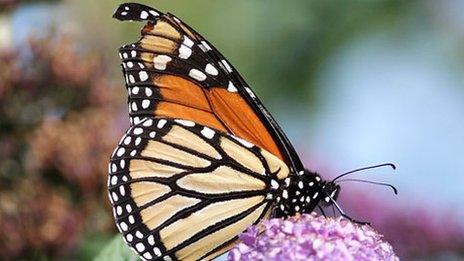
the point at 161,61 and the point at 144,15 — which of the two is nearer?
the point at 144,15

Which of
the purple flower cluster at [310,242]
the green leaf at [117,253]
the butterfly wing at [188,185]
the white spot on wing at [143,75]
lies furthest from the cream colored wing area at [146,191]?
the purple flower cluster at [310,242]

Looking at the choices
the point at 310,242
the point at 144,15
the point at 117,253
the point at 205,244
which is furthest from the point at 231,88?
the point at 310,242

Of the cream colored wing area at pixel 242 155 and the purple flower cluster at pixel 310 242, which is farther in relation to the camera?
the cream colored wing area at pixel 242 155

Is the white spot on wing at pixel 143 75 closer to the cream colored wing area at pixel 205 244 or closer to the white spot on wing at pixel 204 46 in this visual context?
the white spot on wing at pixel 204 46

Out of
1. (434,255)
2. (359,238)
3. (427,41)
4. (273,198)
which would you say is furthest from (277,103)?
(359,238)

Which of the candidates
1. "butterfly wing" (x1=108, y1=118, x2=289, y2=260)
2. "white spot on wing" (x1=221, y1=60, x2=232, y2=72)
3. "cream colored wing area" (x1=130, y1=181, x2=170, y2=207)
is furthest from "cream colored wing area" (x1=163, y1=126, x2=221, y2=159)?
"white spot on wing" (x1=221, y1=60, x2=232, y2=72)

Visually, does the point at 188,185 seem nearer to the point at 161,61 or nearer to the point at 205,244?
the point at 205,244
